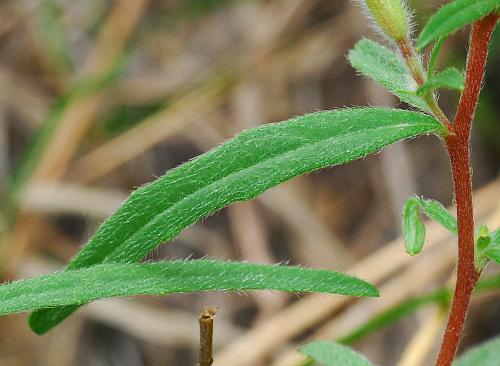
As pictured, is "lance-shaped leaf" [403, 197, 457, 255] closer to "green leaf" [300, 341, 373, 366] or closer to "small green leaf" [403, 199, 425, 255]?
"small green leaf" [403, 199, 425, 255]

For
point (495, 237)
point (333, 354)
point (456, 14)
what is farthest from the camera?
point (333, 354)

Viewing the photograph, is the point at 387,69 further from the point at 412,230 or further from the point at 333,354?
the point at 333,354

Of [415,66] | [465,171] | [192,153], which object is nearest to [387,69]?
[415,66]

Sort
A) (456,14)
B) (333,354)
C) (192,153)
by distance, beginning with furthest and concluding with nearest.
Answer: (192,153)
(333,354)
(456,14)

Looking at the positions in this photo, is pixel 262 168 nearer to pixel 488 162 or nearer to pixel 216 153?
pixel 216 153

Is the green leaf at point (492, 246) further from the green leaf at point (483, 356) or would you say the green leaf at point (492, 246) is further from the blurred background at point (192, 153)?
the blurred background at point (192, 153)

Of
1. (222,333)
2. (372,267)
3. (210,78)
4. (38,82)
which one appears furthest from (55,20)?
(372,267)

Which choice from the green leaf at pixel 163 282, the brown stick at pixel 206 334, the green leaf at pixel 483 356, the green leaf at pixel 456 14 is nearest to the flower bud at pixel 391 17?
the green leaf at pixel 456 14
